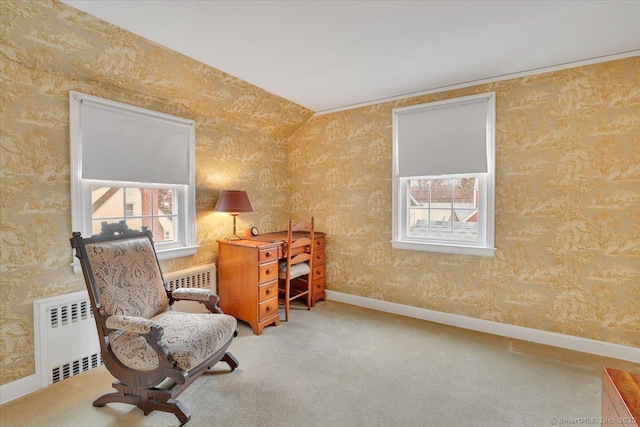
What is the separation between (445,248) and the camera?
10.4ft

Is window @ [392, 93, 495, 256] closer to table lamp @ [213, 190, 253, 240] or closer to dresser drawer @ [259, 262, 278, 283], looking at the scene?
dresser drawer @ [259, 262, 278, 283]

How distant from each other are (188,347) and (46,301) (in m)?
1.16

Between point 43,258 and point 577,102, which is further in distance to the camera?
point 577,102

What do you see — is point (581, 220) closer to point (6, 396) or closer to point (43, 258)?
point (43, 258)

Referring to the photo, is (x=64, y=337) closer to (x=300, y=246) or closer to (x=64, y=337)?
(x=64, y=337)

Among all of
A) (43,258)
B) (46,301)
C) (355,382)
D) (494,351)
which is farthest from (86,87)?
(494,351)

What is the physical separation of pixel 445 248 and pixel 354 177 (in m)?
1.30

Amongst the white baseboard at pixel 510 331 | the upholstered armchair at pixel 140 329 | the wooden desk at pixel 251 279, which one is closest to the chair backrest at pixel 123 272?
the upholstered armchair at pixel 140 329

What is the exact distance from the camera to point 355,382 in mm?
2193

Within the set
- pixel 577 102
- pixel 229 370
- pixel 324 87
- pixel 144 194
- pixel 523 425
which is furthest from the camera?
pixel 324 87

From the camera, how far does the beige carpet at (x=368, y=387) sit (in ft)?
6.03

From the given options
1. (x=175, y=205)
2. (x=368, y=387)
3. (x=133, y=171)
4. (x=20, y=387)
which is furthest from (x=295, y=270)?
(x=20, y=387)

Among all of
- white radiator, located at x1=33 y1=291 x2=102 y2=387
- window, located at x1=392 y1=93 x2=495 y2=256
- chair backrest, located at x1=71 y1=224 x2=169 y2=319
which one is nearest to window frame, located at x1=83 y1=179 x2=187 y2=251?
chair backrest, located at x1=71 y1=224 x2=169 y2=319

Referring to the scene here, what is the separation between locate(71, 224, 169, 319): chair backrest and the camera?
74.5 inches
